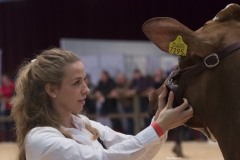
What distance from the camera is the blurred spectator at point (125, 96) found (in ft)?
32.0

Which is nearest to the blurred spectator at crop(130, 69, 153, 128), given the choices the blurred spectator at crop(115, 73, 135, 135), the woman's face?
the blurred spectator at crop(115, 73, 135, 135)

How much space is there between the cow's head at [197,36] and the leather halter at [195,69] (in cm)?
2

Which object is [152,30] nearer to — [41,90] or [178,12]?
[41,90]

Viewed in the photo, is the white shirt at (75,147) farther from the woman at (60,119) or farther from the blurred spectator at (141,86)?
the blurred spectator at (141,86)

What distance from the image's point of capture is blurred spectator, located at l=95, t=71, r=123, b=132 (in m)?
9.73

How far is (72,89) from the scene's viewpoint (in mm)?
2119

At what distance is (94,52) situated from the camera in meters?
12.8

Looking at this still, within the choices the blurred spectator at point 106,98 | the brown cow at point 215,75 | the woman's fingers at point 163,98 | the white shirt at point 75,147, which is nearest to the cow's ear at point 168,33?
the brown cow at point 215,75

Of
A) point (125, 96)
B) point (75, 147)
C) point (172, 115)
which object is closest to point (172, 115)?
point (172, 115)

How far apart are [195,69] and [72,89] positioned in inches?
22.6

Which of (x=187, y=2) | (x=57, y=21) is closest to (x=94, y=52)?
(x=57, y=21)

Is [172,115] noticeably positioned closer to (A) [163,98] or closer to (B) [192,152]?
(A) [163,98]

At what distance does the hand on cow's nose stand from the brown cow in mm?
31

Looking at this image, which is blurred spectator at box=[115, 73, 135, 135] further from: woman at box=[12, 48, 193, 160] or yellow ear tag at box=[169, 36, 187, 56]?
yellow ear tag at box=[169, 36, 187, 56]
